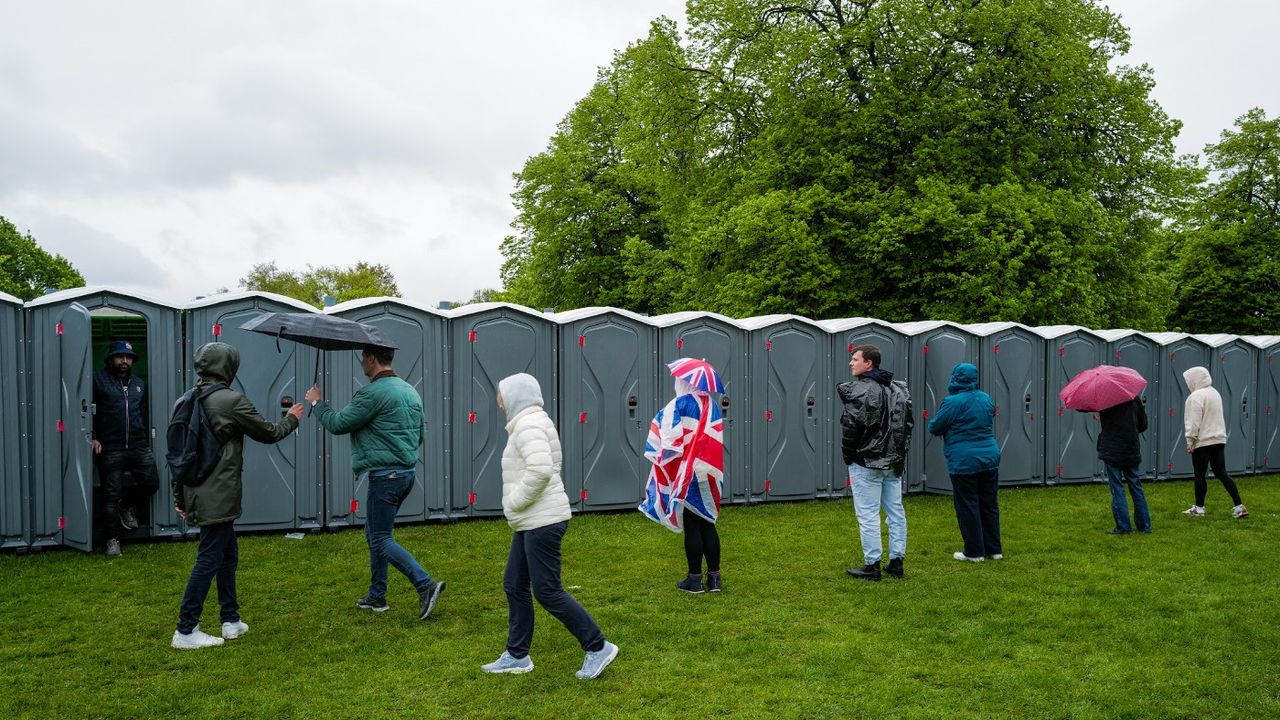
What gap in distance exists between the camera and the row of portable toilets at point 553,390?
7.60 metres

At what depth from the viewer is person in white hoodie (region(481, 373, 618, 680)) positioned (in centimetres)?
444

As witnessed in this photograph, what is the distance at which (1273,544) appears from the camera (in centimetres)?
817

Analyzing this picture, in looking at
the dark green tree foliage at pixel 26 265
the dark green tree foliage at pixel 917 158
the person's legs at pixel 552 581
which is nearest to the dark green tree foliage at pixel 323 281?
the dark green tree foliage at pixel 26 265

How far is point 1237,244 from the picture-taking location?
2869 centimetres

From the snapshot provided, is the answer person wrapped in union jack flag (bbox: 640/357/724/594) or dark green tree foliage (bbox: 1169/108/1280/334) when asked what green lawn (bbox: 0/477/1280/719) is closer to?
person wrapped in union jack flag (bbox: 640/357/724/594)

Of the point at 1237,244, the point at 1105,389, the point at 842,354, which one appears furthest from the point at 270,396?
the point at 1237,244

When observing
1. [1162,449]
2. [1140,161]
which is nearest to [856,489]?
[1162,449]

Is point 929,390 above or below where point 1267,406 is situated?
above

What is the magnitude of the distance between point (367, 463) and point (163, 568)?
287 centimetres

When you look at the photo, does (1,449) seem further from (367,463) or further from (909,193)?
(909,193)

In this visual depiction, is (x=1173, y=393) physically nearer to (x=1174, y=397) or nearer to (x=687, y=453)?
(x=1174, y=397)

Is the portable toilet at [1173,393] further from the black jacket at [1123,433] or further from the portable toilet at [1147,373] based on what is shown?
the black jacket at [1123,433]

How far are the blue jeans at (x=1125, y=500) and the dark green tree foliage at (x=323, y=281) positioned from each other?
172 feet

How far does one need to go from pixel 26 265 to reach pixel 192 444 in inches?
1776
